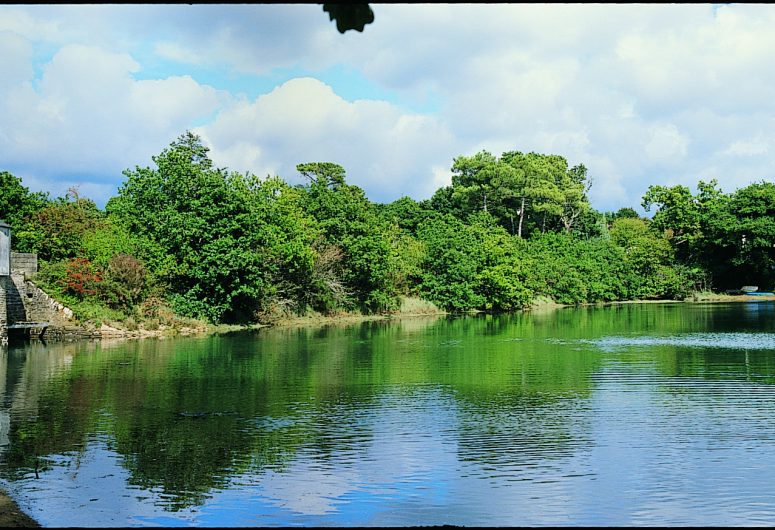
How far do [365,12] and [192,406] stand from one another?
1439 centimetres

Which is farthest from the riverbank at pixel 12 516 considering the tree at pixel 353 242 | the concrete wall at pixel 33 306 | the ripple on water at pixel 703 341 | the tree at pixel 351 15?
the tree at pixel 353 242

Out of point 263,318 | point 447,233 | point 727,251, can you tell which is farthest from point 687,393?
point 727,251

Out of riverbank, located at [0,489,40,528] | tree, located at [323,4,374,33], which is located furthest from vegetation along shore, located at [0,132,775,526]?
tree, located at [323,4,374,33]

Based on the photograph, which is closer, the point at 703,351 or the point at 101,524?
the point at 101,524

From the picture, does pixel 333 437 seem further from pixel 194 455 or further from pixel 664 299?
pixel 664 299

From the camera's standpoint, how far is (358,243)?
43.8 meters

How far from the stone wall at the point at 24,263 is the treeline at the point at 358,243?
0.53 meters

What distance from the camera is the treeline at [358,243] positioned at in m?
35.2

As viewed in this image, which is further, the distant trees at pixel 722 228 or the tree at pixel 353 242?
the distant trees at pixel 722 228

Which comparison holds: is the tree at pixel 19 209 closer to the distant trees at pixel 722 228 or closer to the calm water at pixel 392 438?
the calm water at pixel 392 438

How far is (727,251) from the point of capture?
65812 millimetres

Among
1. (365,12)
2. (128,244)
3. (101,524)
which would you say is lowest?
(101,524)

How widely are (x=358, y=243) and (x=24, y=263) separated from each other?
58.0 feet

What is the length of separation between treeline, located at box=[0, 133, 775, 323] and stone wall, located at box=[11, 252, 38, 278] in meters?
0.53
